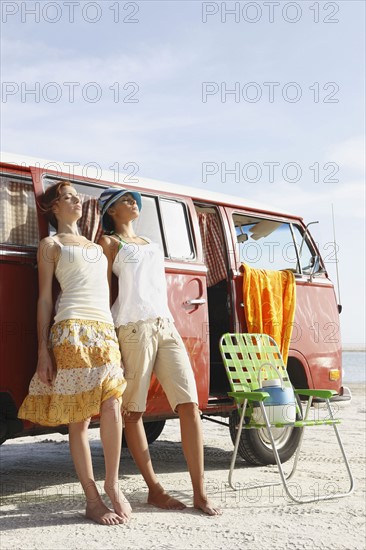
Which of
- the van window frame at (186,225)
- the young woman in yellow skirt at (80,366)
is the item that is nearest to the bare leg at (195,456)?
the young woman in yellow skirt at (80,366)

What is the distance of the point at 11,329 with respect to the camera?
4879 mm

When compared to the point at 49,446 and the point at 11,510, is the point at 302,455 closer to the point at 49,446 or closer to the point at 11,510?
the point at 49,446

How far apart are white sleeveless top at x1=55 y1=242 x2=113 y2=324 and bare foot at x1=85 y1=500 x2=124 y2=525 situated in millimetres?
1108

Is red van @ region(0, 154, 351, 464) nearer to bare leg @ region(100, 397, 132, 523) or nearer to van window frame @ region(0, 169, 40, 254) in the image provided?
van window frame @ region(0, 169, 40, 254)

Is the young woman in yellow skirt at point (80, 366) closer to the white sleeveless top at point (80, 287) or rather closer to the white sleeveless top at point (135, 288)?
the white sleeveless top at point (80, 287)

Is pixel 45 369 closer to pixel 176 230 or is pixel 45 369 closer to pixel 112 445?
pixel 112 445

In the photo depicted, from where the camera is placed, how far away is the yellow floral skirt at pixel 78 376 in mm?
4621

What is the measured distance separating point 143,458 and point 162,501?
1.02ft

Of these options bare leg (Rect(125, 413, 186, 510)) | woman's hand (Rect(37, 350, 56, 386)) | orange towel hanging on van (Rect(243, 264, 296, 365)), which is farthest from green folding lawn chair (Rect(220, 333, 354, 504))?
woman's hand (Rect(37, 350, 56, 386))

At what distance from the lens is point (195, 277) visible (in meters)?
6.17

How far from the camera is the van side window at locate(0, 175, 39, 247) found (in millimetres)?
4961

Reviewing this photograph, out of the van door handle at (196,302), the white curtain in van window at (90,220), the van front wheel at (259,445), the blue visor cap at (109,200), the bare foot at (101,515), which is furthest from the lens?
the van front wheel at (259,445)

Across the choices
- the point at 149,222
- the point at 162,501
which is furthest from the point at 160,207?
the point at 162,501

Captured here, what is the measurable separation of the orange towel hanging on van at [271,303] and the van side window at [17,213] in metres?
2.21
